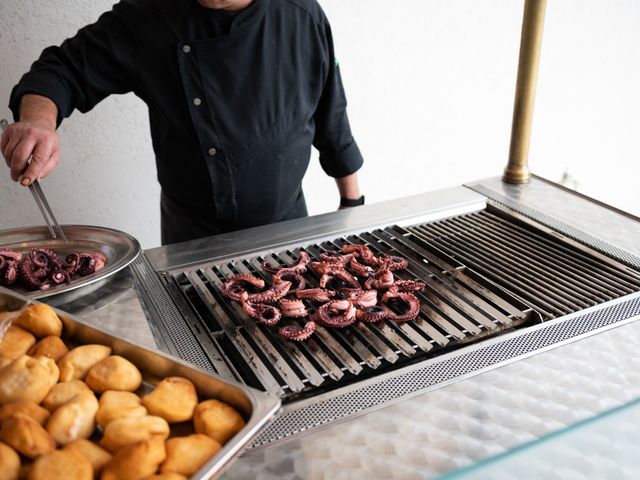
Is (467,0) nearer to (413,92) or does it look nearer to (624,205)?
(413,92)

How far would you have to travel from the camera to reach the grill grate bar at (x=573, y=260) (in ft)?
5.04

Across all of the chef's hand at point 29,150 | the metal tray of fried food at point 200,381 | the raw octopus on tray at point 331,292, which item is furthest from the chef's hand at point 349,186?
the metal tray of fried food at point 200,381

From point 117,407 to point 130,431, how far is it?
7cm

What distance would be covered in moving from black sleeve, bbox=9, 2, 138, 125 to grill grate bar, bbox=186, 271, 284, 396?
2.78 feet

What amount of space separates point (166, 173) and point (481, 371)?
1.49 meters

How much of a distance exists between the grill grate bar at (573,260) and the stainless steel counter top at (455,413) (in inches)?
6.7

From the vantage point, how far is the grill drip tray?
119cm

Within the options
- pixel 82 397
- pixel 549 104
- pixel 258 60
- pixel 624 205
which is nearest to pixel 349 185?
pixel 258 60

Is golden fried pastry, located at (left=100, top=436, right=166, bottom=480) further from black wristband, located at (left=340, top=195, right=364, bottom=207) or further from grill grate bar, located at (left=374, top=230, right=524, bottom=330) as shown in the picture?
black wristband, located at (left=340, top=195, right=364, bottom=207)

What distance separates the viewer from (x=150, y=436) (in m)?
0.84

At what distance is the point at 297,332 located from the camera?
4.41 ft

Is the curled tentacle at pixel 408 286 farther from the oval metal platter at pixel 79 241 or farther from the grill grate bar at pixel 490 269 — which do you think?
the oval metal platter at pixel 79 241

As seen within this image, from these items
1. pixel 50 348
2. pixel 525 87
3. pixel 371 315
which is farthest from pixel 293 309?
pixel 525 87

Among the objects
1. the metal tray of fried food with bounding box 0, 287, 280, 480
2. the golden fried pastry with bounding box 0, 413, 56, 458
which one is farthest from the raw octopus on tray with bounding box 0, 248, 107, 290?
the golden fried pastry with bounding box 0, 413, 56, 458
